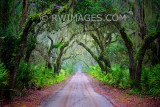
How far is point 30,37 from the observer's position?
1023 centimetres

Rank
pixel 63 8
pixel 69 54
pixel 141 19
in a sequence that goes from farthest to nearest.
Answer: pixel 69 54 → pixel 141 19 → pixel 63 8

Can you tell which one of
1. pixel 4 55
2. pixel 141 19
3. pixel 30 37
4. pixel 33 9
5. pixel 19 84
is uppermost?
pixel 33 9

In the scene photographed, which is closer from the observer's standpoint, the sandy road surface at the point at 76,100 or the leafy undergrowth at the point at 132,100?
the leafy undergrowth at the point at 132,100

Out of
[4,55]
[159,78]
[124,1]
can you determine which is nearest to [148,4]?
[124,1]

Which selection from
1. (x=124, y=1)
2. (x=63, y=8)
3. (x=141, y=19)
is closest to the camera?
(x=63, y=8)

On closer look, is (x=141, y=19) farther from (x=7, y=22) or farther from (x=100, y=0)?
(x=7, y=22)

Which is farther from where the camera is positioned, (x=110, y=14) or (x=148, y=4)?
(x=110, y=14)

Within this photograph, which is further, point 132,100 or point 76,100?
point 76,100

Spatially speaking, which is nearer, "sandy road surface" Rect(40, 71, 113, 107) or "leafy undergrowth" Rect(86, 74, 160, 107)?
"leafy undergrowth" Rect(86, 74, 160, 107)

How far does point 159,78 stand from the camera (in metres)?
5.72

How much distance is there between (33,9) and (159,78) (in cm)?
993

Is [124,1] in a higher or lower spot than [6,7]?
higher

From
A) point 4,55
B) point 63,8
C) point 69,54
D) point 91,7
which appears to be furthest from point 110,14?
point 69,54

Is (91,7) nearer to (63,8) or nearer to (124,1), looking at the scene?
(63,8)
